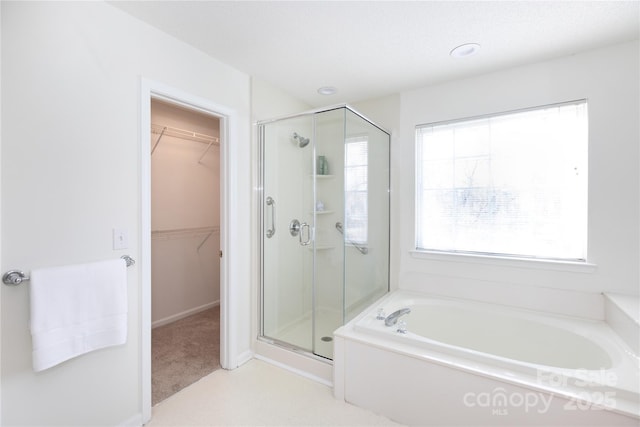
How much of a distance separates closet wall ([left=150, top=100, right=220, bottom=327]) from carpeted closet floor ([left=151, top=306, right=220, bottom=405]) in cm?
28

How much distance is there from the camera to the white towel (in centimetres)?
133

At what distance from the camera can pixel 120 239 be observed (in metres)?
1.67

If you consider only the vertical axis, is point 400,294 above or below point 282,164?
below

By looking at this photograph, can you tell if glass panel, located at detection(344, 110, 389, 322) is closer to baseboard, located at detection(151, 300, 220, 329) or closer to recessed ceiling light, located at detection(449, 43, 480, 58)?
recessed ceiling light, located at detection(449, 43, 480, 58)

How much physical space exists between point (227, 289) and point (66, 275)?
1074 mm

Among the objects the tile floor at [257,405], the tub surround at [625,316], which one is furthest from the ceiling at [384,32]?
the tile floor at [257,405]

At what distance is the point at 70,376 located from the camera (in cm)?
149

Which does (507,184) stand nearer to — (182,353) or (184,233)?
(182,353)

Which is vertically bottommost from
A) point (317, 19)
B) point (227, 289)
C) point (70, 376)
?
point (70, 376)

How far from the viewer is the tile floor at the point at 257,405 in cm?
180

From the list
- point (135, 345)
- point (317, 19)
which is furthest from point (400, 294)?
point (317, 19)

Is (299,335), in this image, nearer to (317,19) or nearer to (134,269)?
(134,269)

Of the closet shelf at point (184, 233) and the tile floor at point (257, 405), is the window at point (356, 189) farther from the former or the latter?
the closet shelf at point (184, 233)

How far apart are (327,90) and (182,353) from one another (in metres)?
2.66
